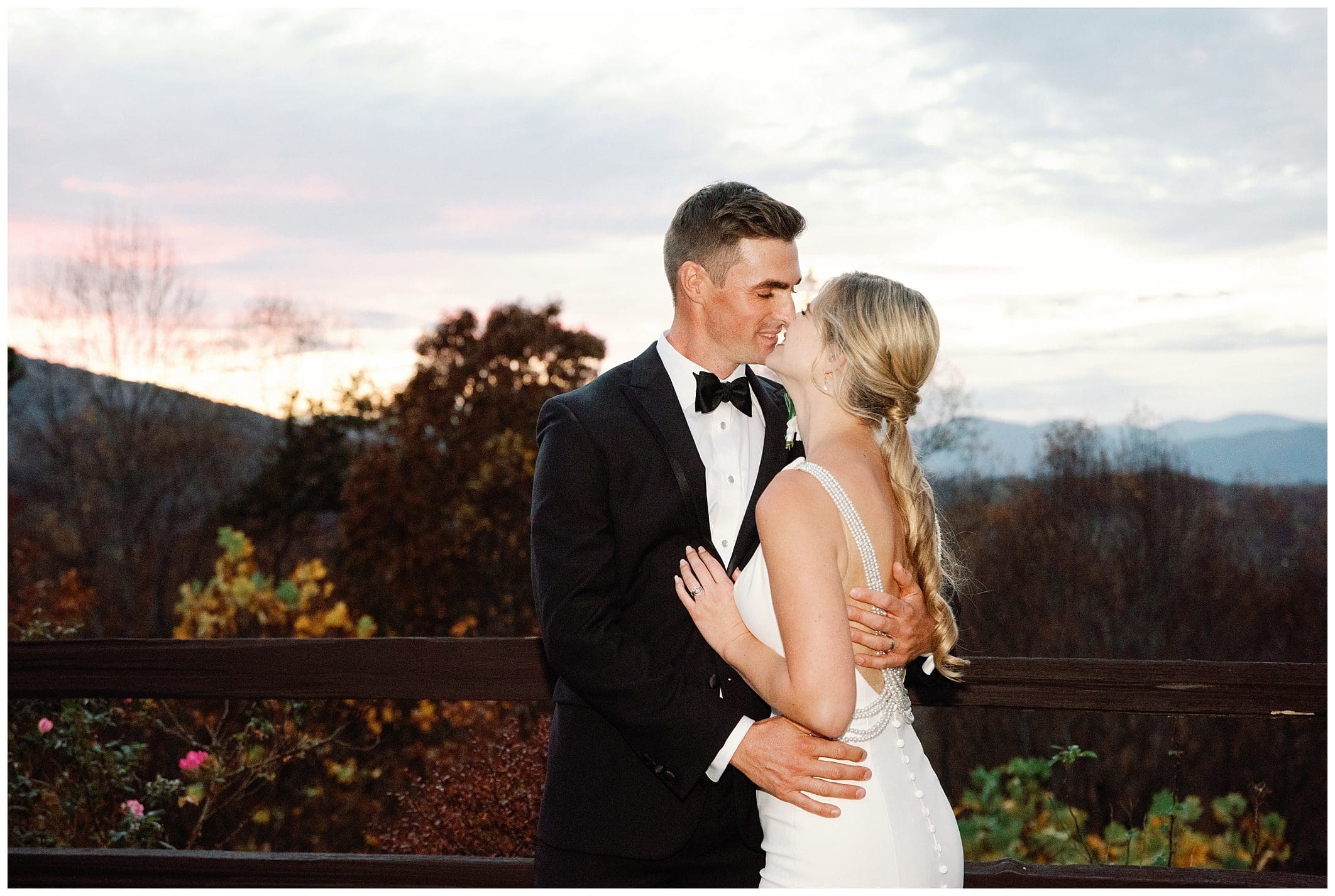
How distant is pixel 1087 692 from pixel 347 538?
5.57m

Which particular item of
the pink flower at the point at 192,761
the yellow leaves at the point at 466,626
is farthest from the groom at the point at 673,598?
the yellow leaves at the point at 466,626

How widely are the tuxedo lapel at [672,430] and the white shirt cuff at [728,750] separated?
1.11 ft

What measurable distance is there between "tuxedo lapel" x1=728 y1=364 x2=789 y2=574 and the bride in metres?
0.10

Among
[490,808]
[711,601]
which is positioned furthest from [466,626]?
[711,601]

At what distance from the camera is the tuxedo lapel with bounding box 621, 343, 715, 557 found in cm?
210

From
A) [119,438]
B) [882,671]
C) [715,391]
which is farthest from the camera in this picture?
Result: [119,438]

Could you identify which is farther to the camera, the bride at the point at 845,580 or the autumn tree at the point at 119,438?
the autumn tree at the point at 119,438

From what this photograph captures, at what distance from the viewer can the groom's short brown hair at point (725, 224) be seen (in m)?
2.26

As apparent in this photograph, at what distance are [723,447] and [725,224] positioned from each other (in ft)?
1.61

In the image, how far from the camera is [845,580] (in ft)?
6.04

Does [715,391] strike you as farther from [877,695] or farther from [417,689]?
[417,689]

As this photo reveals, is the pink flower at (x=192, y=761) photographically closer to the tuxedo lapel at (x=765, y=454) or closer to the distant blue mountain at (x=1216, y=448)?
the tuxedo lapel at (x=765, y=454)

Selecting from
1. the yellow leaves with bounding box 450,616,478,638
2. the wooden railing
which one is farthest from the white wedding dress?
the yellow leaves with bounding box 450,616,478,638

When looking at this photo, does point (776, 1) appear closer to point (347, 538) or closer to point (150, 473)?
point (347, 538)
